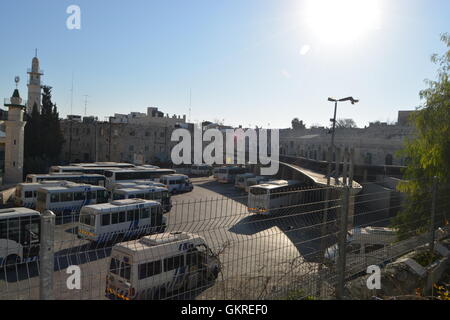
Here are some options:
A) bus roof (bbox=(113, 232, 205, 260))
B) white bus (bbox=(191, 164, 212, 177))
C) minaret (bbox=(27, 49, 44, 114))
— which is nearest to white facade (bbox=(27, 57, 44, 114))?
minaret (bbox=(27, 49, 44, 114))

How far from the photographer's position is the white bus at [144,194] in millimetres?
19578

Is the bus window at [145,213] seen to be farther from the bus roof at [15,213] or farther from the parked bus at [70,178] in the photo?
the parked bus at [70,178]

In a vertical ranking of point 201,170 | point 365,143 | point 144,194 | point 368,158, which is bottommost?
point 144,194

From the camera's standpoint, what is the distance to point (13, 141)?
28.6m

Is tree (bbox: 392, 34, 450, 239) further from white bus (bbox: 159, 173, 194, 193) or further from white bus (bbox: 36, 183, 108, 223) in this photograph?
white bus (bbox: 159, 173, 194, 193)

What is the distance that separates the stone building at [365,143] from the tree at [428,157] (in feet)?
46.2

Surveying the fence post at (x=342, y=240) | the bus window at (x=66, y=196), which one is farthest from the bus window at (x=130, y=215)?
the fence post at (x=342, y=240)

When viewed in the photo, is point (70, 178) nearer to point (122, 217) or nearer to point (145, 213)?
point (145, 213)

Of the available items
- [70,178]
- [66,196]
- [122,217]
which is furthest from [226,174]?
[122,217]

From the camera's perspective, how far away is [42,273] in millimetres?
2588

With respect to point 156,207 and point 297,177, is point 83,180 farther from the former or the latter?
point 297,177

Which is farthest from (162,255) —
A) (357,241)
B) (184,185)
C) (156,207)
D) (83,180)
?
(184,185)

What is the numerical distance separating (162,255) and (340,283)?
15.3 ft

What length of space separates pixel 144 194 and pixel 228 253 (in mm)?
16021
